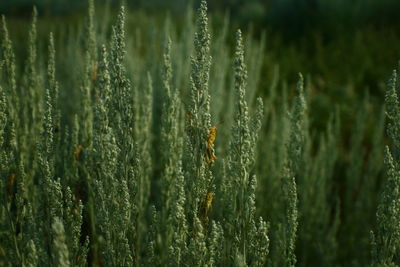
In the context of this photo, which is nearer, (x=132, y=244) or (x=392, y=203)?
(x=392, y=203)

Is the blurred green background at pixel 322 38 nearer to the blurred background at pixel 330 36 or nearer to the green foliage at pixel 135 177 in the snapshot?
the blurred background at pixel 330 36

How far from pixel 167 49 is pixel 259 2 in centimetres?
780

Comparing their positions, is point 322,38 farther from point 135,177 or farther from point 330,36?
point 135,177

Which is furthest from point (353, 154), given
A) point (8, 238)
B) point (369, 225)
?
point (8, 238)


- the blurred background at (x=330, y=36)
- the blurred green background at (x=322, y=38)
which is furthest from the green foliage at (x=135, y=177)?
the blurred background at (x=330, y=36)

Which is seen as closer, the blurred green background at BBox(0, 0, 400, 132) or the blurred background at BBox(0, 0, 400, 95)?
the blurred green background at BBox(0, 0, 400, 132)

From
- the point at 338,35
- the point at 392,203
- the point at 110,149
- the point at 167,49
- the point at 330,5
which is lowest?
the point at 392,203

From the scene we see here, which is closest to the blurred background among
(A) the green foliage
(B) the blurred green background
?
(B) the blurred green background

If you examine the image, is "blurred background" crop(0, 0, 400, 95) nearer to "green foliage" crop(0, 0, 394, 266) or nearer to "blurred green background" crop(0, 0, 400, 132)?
"blurred green background" crop(0, 0, 400, 132)

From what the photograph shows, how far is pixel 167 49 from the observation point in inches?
79.9

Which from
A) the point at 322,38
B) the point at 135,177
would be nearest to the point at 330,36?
the point at 322,38

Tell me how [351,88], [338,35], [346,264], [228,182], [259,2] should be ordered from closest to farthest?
[228,182] < [346,264] < [351,88] < [338,35] < [259,2]

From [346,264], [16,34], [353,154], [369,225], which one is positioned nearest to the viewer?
[346,264]

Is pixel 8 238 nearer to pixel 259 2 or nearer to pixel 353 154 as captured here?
pixel 353 154
